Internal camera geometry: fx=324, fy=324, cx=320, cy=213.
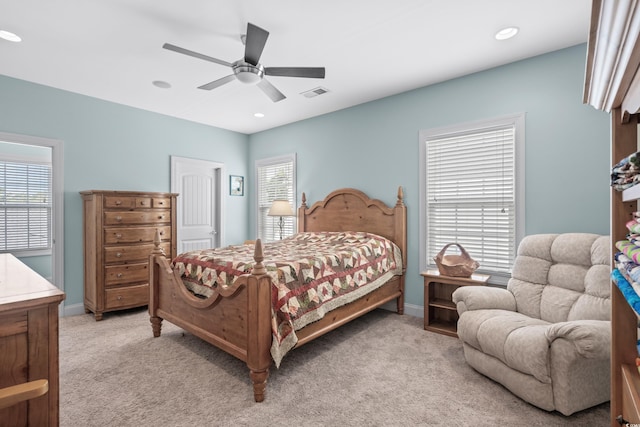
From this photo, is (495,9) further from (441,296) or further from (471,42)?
(441,296)

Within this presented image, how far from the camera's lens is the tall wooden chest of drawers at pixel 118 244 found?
3586mm

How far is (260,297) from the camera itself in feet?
6.68

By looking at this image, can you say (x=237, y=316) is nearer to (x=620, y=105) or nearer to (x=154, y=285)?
(x=154, y=285)

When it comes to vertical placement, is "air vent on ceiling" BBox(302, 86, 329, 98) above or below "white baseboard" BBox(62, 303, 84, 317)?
above

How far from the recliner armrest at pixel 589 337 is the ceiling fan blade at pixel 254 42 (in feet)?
8.31

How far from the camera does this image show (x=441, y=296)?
3.46 meters

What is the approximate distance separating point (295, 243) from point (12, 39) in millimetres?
3088

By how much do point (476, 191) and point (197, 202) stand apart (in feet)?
12.9

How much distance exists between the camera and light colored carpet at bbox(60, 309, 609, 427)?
1.88m

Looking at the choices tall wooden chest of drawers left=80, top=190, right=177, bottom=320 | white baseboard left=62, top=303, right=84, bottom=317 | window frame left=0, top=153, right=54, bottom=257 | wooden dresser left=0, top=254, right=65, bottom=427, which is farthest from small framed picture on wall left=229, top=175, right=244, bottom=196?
wooden dresser left=0, top=254, right=65, bottom=427

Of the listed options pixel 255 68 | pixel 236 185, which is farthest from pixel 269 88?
pixel 236 185

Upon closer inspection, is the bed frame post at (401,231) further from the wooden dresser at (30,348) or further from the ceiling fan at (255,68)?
the wooden dresser at (30,348)

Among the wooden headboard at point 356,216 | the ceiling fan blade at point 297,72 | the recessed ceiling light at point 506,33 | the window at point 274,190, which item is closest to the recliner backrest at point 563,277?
the wooden headboard at point 356,216

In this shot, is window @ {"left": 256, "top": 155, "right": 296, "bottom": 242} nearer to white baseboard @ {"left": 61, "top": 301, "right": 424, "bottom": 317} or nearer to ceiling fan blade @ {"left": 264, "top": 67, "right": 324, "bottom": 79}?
white baseboard @ {"left": 61, "top": 301, "right": 424, "bottom": 317}
